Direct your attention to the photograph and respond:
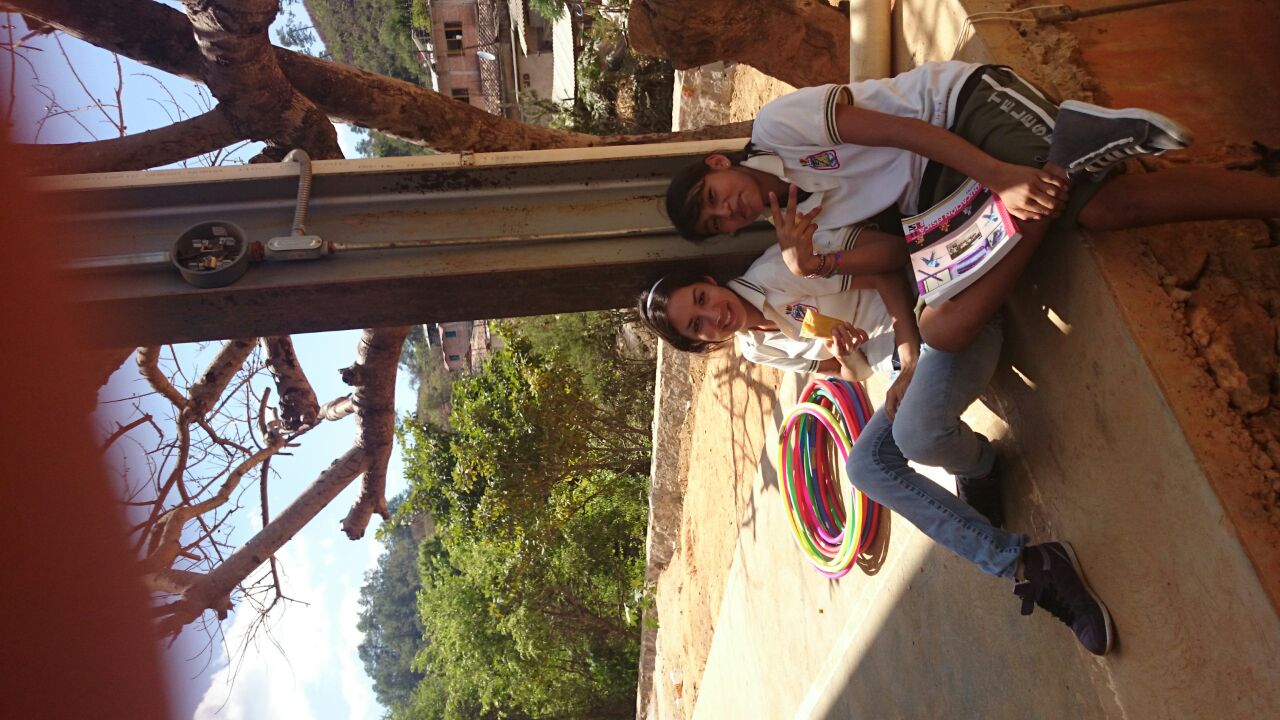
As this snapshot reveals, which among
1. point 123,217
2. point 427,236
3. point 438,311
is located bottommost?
point 438,311

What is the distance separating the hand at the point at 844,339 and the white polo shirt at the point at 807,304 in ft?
0.22

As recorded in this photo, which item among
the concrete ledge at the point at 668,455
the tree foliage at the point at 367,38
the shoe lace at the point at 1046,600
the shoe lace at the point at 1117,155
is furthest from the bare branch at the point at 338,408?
the tree foliage at the point at 367,38

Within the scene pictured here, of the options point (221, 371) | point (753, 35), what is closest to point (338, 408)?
point (221, 371)

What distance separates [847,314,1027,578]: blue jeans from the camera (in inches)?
101

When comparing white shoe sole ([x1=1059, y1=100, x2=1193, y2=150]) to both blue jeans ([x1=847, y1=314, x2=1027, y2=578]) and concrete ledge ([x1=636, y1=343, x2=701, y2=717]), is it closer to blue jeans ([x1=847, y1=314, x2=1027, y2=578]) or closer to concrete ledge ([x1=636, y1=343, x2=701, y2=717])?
blue jeans ([x1=847, y1=314, x2=1027, y2=578])

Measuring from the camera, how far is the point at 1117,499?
229 cm

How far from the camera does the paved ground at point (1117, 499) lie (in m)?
2.01

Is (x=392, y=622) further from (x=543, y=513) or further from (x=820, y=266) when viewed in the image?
(x=820, y=266)

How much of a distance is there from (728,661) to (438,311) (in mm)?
4223

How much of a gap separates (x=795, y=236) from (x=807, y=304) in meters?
0.37

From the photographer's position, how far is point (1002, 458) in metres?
2.85

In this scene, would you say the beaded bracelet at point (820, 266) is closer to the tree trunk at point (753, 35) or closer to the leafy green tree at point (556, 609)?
the tree trunk at point (753, 35)

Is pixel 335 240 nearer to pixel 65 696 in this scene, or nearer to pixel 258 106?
pixel 258 106

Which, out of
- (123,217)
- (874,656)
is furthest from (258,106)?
(874,656)
